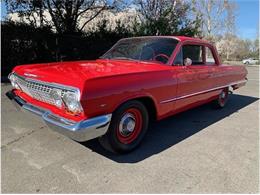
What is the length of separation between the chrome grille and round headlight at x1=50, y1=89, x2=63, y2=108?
6 cm

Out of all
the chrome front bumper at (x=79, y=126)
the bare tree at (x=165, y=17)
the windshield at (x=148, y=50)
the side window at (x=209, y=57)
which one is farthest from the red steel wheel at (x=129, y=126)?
the bare tree at (x=165, y=17)

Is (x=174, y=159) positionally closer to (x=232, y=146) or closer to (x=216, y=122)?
(x=232, y=146)

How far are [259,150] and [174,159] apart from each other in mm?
1408

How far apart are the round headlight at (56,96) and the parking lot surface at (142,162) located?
2.52ft

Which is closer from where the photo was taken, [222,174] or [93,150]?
[222,174]

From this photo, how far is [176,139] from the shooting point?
4.19 meters

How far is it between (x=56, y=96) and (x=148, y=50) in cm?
198

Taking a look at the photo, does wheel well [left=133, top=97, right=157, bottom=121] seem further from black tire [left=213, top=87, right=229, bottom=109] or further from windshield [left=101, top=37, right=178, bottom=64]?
black tire [left=213, top=87, right=229, bottom=109]

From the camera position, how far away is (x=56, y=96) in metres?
3.13

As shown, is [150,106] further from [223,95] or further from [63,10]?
[63,10]

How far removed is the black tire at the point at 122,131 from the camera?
3.29m

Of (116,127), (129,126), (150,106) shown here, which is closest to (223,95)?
(150,106)

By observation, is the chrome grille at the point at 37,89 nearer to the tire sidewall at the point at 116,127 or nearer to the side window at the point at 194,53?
the tire sidewall at the point at 116,127

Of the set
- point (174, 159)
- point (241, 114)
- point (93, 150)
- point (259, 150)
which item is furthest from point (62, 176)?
point (241, 114)
